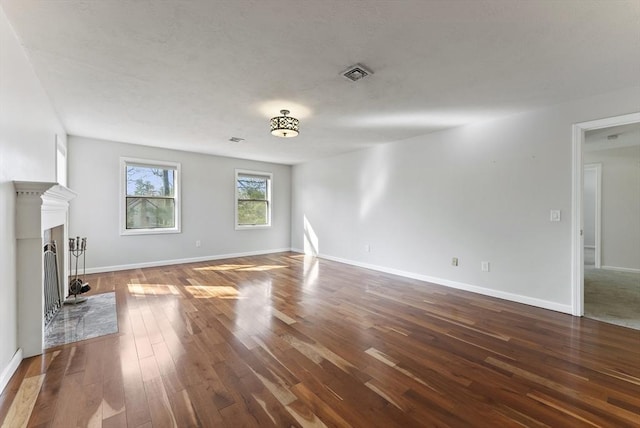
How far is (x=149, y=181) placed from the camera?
5309 mm

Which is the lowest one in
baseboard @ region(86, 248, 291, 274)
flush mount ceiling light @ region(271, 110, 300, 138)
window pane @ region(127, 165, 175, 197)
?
baseboard @ region(86, 248, 291, 274)

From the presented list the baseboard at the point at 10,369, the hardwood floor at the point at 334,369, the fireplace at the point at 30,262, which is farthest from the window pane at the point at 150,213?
the baseboard at the point at 10,369

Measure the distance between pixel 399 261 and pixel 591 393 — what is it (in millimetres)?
3071

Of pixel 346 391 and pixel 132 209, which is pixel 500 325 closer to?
pixel 346 391

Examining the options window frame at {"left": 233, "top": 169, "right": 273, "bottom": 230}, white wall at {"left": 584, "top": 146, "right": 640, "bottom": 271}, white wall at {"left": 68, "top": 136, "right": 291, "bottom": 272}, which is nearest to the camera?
white wall at {"left": 68, "top": 136, "right": 291, "bottom": 272}

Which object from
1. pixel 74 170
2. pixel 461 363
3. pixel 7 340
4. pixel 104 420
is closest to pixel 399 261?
pixel 461 363

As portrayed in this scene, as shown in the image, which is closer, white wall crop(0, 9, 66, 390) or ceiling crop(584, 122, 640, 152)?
white wall crop(0, 9, 66, 390)

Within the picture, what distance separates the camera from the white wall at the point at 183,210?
465 centimetres

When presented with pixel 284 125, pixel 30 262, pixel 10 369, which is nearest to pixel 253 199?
pixel 284 125

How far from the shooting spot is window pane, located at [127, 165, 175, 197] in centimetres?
511

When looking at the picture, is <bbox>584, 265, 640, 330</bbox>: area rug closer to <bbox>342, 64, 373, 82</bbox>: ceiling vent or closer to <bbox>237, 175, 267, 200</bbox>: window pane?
<bbox>342, 64, 373, 82</bbox>: ceiling vent

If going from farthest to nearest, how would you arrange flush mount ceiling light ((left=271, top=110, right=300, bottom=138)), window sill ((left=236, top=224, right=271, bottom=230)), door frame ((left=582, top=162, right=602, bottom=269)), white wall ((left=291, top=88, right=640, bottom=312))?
window sill ((left=236, top=224, right=271, bottom=230)), door frame ((left=582, top=162, right=602, bottom=269)), flush mount ceiling light ((left=271, top=110, right=300, bottom=138)), white wall ((left=291, top=88, right=640, bottom=312))

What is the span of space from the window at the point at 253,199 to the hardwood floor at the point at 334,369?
11.2ft

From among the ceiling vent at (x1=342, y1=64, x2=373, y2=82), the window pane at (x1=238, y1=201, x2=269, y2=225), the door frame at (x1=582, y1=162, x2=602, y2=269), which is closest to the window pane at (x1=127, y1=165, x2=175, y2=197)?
the window pane at (x1=238, y1=201, x2=269, y2=225)
